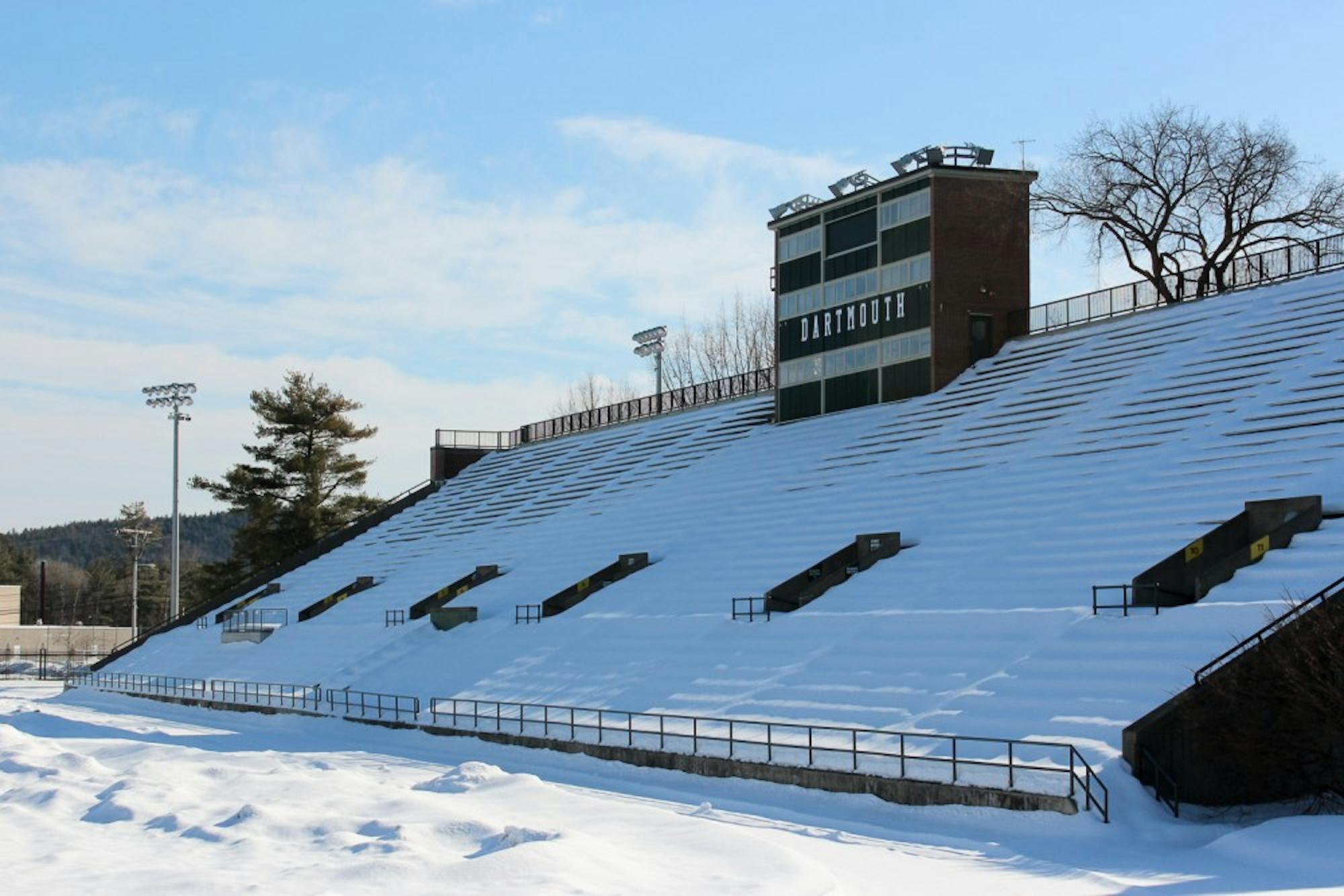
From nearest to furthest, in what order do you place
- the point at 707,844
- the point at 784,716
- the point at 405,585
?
the point at 707,844 → the point at 784,716 → the point at 405,585

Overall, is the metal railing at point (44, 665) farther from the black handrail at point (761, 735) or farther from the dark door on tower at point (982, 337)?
the dark door on tower at point (982, 337)

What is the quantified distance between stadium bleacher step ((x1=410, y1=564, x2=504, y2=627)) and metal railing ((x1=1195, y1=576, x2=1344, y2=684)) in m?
29.6

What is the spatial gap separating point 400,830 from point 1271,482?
57.7 feet

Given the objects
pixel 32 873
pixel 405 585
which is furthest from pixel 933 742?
pixel 405 585

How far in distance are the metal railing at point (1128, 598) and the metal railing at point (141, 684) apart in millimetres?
29414

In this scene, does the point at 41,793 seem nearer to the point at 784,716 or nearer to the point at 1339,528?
the point at 784,716

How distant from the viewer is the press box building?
147 ft

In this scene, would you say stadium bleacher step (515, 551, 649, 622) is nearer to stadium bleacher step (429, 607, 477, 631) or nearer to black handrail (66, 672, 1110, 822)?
stadium bleacher step (429, 607, 477, 631)

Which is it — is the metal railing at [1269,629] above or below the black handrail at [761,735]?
above

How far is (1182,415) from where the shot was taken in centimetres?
3347

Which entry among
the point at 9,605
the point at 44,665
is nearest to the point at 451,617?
the point at 44,665

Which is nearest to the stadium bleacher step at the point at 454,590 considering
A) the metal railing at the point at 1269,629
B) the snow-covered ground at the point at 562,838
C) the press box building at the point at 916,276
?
the press box building at the point at 916,276

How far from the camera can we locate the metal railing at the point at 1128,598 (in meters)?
24.7

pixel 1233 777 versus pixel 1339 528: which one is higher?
pixel 1339 528
